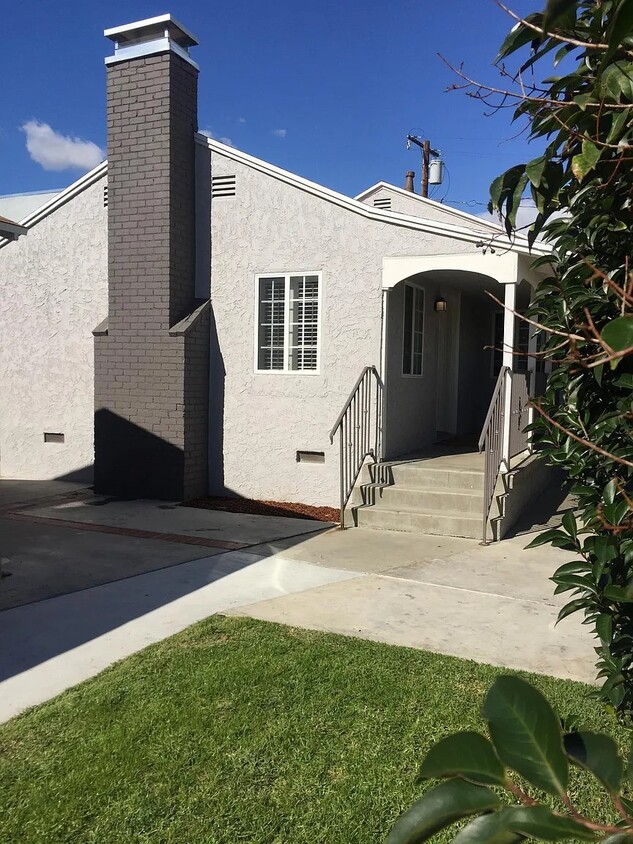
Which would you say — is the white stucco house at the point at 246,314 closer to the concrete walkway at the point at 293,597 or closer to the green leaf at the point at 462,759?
the concrete walkway at the point at 293,597

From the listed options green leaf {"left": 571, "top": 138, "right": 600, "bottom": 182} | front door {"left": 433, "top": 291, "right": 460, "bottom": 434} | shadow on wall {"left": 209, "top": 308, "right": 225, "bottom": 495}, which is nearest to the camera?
green leaf {"left": 571, "top": 138, "right": 600, "bottom": 182}

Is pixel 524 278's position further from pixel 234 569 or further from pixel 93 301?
pixel 93 301

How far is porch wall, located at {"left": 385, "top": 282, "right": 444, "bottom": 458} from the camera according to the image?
892 cm

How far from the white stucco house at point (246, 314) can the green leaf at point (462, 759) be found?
24.0ft

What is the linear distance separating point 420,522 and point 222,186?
532 cm

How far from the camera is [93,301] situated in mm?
10484

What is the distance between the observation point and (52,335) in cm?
1087

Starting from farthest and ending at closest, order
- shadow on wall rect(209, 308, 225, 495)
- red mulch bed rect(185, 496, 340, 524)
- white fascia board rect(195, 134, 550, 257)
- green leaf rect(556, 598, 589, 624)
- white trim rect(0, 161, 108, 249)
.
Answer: white trim rect(0, 161, 108, 249) → shadow on wall rect(209, 308, 225, 495) → red mulch bed rect(185, 496, 340, 524) → white fascia board rect(195, 134, 550, 257) → green leaf rect(556, 598, 589, 624)

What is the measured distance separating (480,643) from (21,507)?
6.54 metres

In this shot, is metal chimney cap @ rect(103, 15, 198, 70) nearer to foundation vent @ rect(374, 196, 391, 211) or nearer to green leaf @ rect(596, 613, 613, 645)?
foundation vent @ rect(374, 196, 391, 211)

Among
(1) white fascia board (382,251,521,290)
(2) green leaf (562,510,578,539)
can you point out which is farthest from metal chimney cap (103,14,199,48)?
(2) green leaf (562,510,578,539)

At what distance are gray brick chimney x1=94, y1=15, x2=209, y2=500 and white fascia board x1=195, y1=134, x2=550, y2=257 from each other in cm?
63

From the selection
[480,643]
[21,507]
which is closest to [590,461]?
[480,643]

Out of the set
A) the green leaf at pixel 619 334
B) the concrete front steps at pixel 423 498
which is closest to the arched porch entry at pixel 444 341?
the concrete front steps at pixel 423 498
